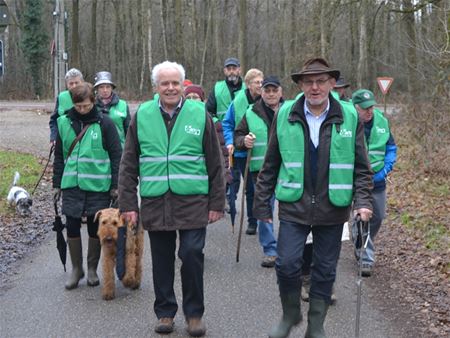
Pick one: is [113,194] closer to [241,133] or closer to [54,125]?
[241,133]

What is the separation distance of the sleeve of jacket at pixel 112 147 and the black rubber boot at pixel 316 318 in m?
2.57

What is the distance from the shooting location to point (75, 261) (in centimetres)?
720

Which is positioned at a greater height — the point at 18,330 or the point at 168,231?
the point at 168,231

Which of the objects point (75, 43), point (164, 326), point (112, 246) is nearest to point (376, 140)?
point (112, 246)

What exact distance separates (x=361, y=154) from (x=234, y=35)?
53.2 m

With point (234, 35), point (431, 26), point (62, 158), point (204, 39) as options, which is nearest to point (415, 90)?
point (431, 26)

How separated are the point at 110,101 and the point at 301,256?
14.9ft

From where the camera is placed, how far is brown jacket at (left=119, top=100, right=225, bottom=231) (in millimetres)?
5516

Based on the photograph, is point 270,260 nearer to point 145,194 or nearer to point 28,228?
point 145,194

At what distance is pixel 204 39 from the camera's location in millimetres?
53281

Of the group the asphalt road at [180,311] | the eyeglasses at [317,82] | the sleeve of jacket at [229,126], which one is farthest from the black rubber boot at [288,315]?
the sleeve of jacket at [229,126]

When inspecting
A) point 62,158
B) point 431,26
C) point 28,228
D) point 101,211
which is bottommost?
point 28,228

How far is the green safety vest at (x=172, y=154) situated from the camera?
18.0 ft

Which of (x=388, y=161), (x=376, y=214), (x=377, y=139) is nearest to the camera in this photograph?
(x=377, y=139)
